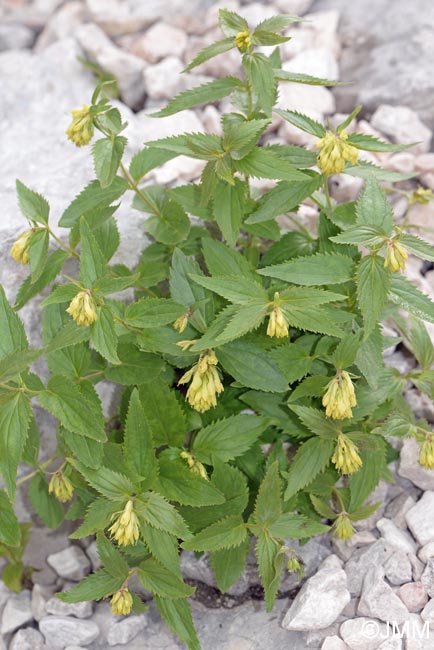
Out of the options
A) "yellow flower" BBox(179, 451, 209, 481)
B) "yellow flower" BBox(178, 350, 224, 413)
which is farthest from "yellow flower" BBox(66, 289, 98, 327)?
"yellow flower" BBox(179, 451, 209, 481)

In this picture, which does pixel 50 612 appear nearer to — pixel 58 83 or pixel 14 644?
pixel 14 644

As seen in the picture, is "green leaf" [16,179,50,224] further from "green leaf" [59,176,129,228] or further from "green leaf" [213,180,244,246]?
"green leaf" [213,180,244,246]

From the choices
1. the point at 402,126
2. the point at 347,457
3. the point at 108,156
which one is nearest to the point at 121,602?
the point at 347,457

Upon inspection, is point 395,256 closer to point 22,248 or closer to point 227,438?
point 227,438

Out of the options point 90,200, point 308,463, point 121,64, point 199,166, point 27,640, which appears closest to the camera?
point 308,463

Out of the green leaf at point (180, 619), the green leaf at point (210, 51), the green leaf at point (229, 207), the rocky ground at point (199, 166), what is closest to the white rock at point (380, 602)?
the rocky ground at point (199, 166)

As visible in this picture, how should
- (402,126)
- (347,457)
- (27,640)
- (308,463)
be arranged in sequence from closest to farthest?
(347,457) → (308,463) → (27,640) → (402,126)

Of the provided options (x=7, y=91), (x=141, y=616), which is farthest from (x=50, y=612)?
(x=7, y=91)

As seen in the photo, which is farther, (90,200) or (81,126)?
(90,200)
